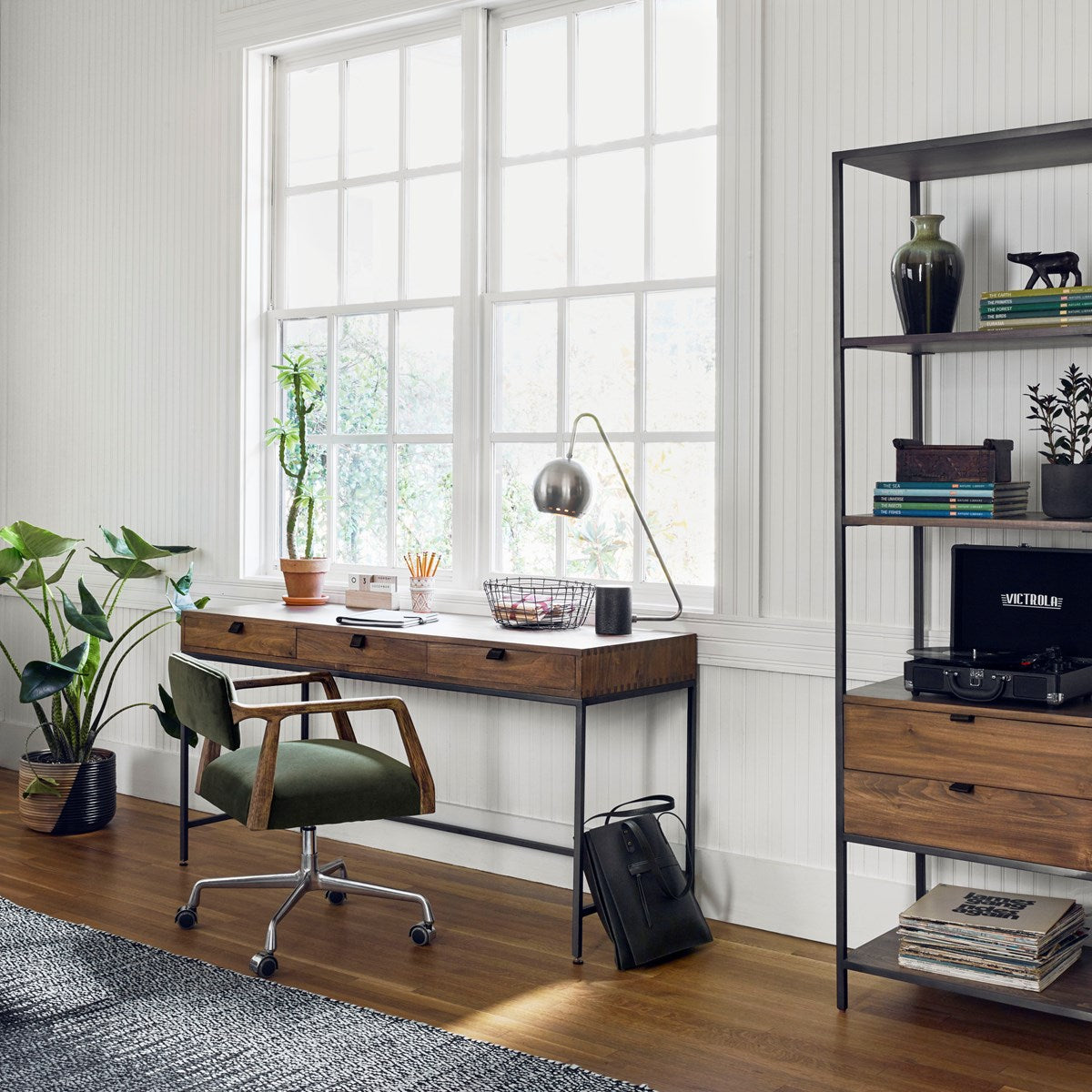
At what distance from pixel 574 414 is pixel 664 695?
912 mm

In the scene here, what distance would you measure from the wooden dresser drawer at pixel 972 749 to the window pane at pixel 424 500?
1795mm

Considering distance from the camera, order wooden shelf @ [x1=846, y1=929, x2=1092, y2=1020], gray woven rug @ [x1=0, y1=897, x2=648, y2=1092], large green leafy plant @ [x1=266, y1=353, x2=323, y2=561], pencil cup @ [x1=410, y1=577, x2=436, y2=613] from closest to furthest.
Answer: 1. gray woven rug @ [x1=0, y1=897, x2=648, y2=1092]
2. wooden shelf @ [x1=846, y1=929, x2=1092, y2=1020]
3. pencil cup @ [x1=410, y1=577, x2=436, y2=613]
4. large green leafy plant @ [x1=266, y1=353, x2=323, y2=561]

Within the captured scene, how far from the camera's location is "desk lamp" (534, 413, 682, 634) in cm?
364

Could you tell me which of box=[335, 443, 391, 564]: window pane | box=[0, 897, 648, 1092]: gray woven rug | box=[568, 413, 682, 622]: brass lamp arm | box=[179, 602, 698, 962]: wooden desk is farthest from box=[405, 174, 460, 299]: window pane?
box=[0, 897, 648, 1092]: gray woven rug

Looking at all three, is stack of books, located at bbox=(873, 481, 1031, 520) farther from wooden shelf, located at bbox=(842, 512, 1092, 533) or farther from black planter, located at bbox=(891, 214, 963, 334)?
black planter, located at bbox=(891, 214, 963, 334)

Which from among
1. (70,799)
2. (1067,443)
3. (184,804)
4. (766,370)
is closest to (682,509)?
(766,370)

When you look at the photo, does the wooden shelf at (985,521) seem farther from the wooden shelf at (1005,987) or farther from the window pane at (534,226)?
the window pane at (534,226)

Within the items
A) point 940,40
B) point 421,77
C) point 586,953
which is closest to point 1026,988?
point 586,953

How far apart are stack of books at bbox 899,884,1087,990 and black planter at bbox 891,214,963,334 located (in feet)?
4.29

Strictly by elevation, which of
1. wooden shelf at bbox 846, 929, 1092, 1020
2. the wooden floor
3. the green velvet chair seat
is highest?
the green velvet chair seat

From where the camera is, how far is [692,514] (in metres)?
3.94

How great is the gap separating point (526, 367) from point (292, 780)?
1585 millimetres

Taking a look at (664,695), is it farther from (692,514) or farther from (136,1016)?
(136,1016)

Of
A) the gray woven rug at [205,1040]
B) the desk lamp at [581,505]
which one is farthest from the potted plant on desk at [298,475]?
the gray woven rug at [205,1040]
